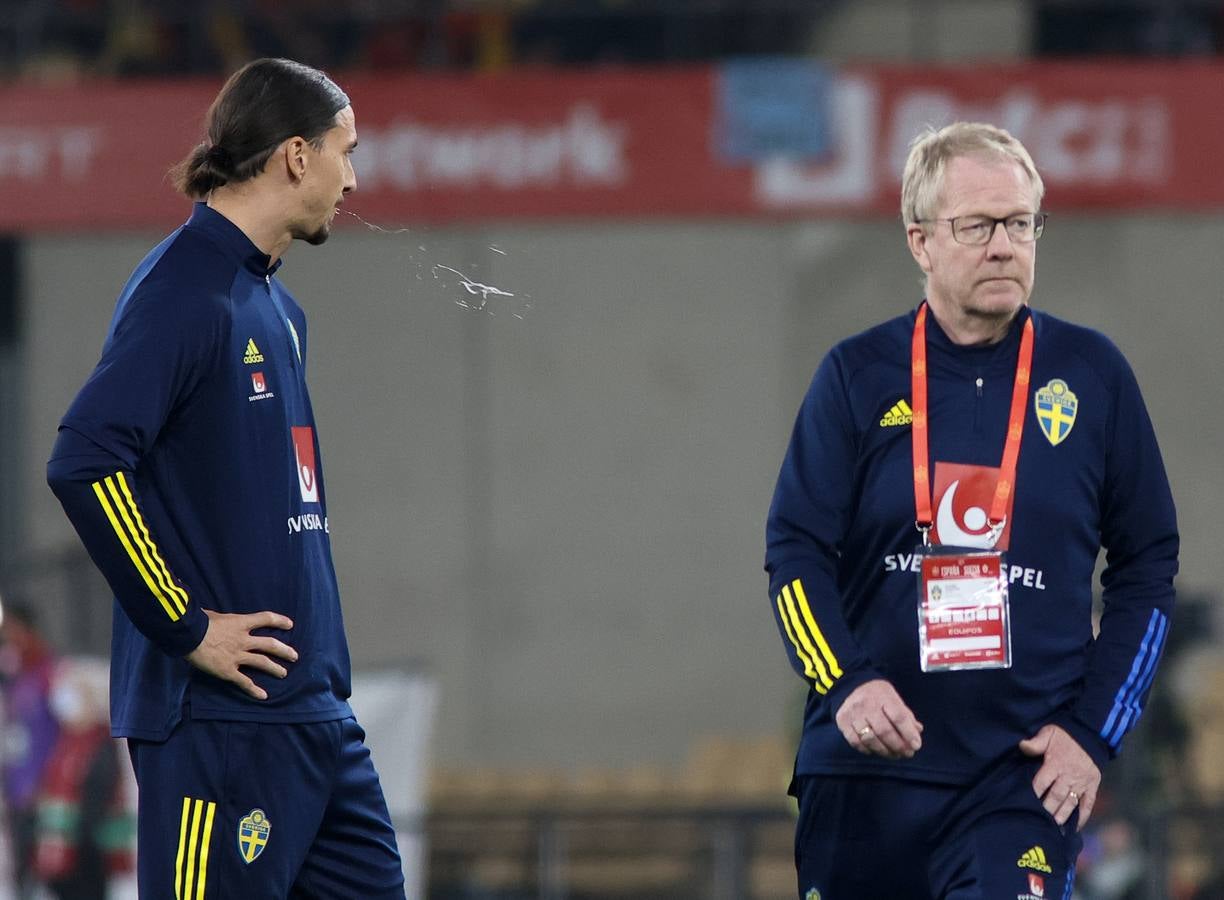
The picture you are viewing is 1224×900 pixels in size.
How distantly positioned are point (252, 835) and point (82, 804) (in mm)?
5358

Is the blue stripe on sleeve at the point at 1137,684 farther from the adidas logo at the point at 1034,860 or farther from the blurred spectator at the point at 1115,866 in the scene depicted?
the blurred spectator at the point at 1115,866

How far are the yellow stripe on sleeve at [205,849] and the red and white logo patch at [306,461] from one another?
1.61 ft

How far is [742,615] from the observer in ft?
39.6

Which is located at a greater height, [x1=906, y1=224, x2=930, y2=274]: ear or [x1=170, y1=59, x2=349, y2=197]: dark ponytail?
[x1=170, y1=59, x2=349, y2=197]: dark ponytail

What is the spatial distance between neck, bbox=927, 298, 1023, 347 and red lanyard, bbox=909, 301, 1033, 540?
41 millimetres

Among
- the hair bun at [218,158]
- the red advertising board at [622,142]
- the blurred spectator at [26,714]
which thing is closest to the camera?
the hair bun at [218,158]

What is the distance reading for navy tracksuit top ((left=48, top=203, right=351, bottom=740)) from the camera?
273cm

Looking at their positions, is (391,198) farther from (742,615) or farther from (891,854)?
(891,854)

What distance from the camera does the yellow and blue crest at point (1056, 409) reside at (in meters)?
3.03

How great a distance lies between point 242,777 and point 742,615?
9.37 m

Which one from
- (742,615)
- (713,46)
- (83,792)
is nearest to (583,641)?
(742,615)

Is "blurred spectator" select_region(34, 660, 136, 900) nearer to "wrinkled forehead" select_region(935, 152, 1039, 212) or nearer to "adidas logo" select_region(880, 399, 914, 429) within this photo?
"adidas logo" select_region(880, 399, 914, 429)

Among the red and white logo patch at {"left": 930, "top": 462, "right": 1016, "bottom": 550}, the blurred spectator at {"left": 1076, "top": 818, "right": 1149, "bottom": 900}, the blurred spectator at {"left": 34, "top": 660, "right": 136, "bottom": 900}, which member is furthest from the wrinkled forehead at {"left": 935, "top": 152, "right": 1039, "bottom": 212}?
the blurred spectator at {"left": 34, "top": 660, "right": 136, "bottom": 900}

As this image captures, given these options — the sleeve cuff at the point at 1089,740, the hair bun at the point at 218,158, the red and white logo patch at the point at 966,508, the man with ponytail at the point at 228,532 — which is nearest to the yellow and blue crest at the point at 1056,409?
the red and white logo patch at the point at 966,508
